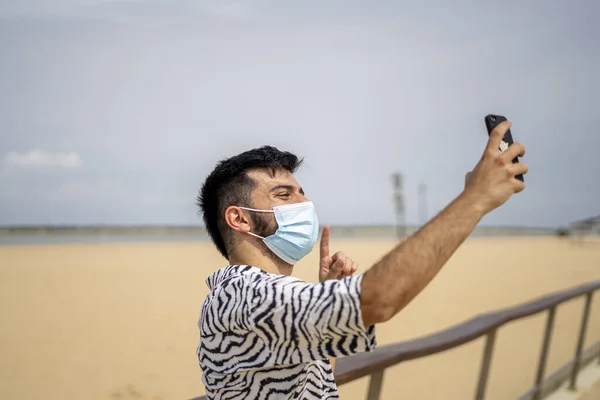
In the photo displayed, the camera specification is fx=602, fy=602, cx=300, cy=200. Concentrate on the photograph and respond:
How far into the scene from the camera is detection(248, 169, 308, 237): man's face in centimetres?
175

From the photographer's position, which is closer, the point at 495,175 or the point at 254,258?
the point at 495,175

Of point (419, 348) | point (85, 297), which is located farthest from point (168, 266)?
point (419, 348)

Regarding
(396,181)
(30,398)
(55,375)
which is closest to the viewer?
(30,398)

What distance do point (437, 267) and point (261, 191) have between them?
2.20 feet

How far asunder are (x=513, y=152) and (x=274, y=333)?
2.20 feet

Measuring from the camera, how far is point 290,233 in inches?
69.5

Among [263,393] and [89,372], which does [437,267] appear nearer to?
[263,393]

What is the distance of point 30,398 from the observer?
20.2 ft

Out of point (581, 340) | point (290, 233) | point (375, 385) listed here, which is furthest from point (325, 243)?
point (581, 340)

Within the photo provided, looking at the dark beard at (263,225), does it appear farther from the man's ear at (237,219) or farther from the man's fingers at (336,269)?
the man's fingers at (336,269)

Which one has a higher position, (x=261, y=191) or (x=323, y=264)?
(x=261, y=191)

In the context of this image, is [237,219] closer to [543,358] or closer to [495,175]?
[495,175]

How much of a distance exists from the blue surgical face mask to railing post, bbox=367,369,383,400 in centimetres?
64

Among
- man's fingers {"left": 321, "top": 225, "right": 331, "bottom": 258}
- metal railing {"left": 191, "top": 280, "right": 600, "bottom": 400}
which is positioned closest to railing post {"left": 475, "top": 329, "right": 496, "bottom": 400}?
metal railing {"left": 191, "top": 280, "right": 600, "bottom": 400}
